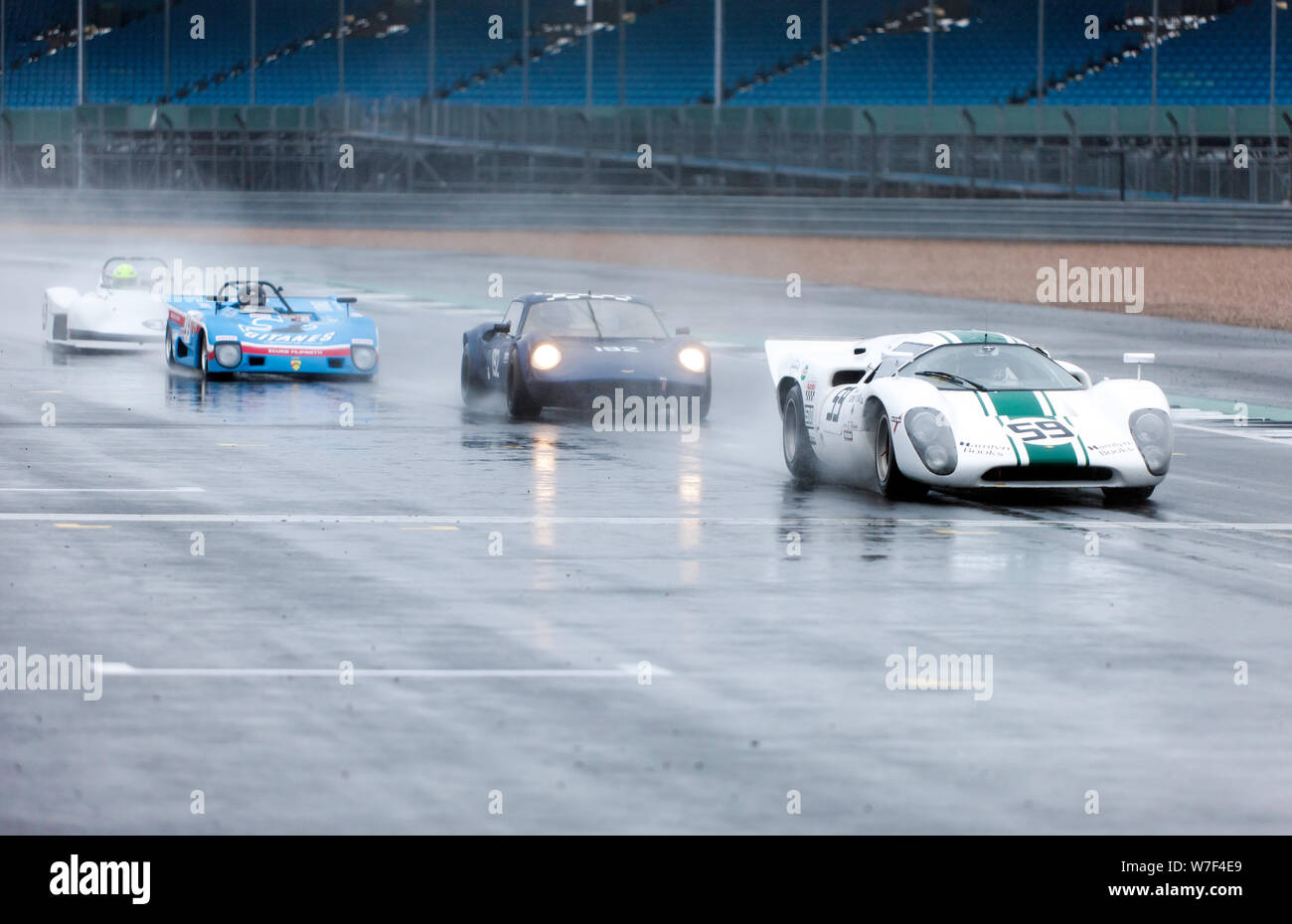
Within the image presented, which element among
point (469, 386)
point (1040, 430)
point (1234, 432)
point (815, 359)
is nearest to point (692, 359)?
point (469, 386)

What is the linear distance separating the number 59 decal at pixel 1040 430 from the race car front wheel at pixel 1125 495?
59cm

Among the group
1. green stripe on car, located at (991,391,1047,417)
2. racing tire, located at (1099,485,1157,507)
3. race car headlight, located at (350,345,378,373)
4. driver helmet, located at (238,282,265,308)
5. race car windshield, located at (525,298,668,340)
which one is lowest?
racing tire, located at (1099,485,1157,507)

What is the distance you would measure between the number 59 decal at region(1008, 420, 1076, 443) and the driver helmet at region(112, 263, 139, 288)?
49.2 ft

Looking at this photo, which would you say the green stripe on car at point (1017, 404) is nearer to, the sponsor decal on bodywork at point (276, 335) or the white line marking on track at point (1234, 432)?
the white line marking on track at point (1234, 432)

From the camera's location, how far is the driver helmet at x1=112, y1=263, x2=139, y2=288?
1021 inches

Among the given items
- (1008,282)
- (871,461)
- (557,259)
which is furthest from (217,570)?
(557,259)

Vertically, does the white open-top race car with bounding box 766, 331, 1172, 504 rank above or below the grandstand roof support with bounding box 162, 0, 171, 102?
below

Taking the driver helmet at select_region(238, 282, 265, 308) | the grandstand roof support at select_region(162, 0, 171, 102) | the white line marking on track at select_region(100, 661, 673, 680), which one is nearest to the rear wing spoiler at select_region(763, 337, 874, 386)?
the white line marking on track at select_region(100, 661, 673, 680)

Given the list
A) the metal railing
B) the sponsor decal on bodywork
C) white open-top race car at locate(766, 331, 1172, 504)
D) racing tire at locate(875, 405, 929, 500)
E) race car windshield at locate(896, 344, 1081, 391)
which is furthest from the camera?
the metal railing

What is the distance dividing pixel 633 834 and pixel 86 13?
66.2 metres

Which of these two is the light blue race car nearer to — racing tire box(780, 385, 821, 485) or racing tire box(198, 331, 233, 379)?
racing tire box(198, 331, 233, 379)

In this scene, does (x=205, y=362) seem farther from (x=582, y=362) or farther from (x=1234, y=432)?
(x=1234, y=432)

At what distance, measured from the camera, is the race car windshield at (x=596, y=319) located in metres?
19.0

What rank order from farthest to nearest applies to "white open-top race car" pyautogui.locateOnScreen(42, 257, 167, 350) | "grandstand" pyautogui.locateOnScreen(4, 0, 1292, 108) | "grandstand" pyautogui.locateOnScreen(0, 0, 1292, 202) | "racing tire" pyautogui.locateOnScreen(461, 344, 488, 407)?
1. "grandstand" pyautogui.locateOnScreen(4, 0, 1292, 108)
2. "grandstand" pyautogui.locateOnScreen(0, 0, 1292, 202)
3. "white open-top race car" pyautogui.locateOnScreen(42, 257, 167, 350)
4. "racing tire" pyautogui.locateOnScreen(461, 344, 488, 407)
